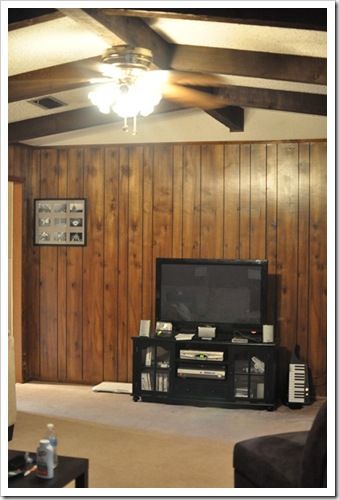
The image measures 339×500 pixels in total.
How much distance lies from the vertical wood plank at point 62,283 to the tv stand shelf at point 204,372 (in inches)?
40.3

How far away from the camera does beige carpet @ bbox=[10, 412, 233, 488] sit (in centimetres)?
429

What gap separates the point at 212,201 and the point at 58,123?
1.55 metres

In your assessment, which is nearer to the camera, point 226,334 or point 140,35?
point 140,35

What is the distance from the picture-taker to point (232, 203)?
21.6 feet

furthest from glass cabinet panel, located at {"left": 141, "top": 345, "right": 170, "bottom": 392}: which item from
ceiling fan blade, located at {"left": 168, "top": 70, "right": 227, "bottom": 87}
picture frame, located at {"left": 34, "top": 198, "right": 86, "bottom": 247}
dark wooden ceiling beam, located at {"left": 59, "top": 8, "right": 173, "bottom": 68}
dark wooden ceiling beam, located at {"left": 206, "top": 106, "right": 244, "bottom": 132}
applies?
dark wooden ceiling beam, located at {"left": 59, "top": 8, "right": 173, "bottom": 68}

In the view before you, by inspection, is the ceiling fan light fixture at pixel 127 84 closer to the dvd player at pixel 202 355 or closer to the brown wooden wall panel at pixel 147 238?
the brown wooden wall panel at pixel 147 238

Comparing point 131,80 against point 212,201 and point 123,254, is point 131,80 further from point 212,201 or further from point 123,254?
point 123,254

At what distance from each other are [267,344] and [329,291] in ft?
11.5

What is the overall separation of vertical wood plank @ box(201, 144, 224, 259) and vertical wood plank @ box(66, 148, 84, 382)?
44.6 inches

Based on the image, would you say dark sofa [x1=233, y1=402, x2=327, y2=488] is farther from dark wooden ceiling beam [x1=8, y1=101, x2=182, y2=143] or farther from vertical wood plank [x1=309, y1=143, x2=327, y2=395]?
dark wooden ceiling beam [x1=8, y1=101, x2=182, y2=143]

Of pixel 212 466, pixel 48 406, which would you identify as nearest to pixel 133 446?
pixel 212 466

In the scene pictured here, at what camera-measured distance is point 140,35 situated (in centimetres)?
409

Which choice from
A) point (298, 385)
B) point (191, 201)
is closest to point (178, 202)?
point (191, 201)

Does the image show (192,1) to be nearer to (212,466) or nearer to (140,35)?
(140,35)
